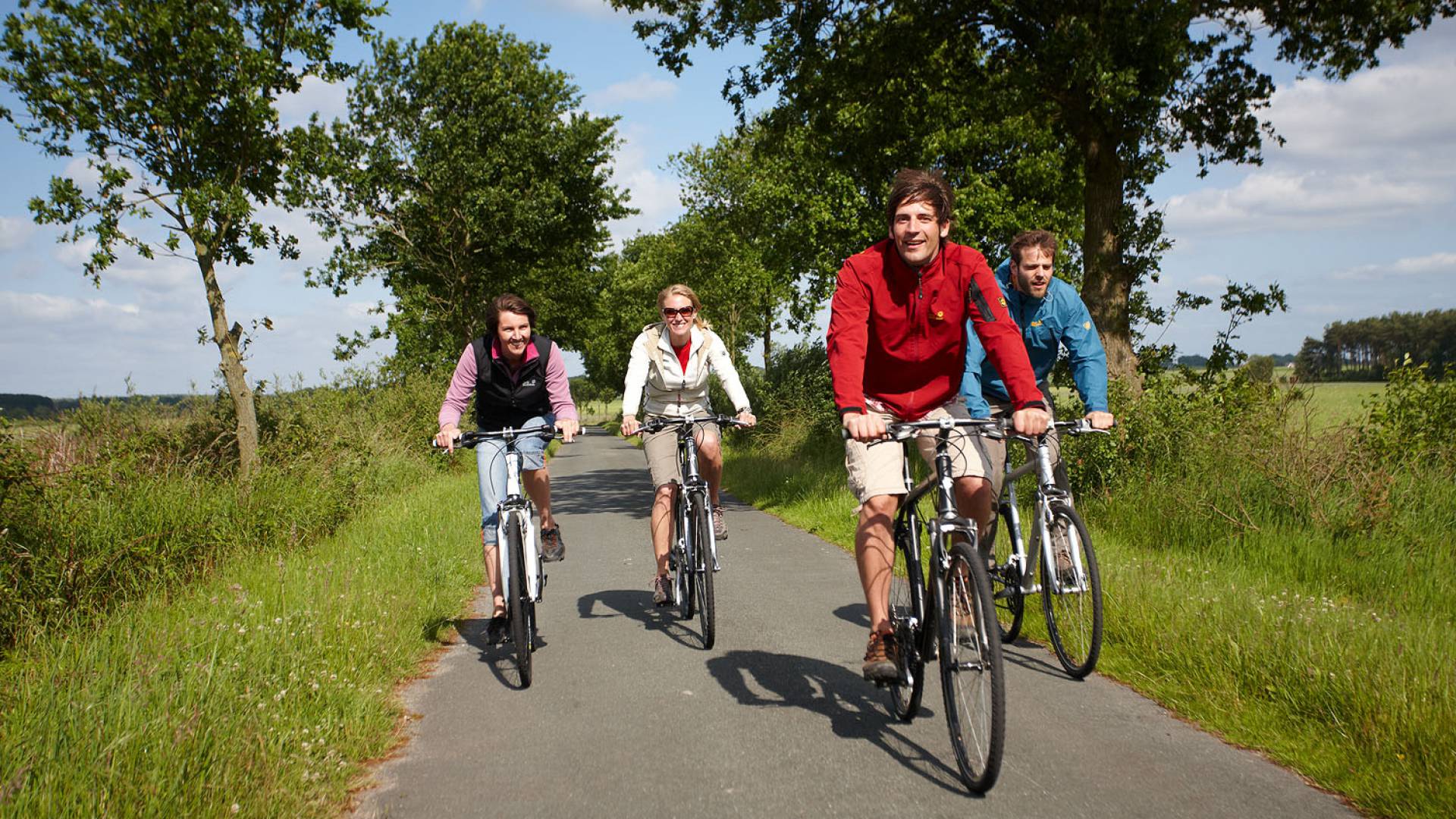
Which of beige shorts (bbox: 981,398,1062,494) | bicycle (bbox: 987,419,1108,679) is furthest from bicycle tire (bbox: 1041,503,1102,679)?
beige shorts (bbox: 981,398,1062,494)

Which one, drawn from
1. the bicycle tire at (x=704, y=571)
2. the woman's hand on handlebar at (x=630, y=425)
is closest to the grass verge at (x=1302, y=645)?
the bicycle tire at (x=704, y=571)

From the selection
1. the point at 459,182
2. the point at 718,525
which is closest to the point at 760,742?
the point at 718,525

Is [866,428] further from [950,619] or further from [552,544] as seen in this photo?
[552,544]

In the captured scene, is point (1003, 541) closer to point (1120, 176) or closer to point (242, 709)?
point (242, 709)

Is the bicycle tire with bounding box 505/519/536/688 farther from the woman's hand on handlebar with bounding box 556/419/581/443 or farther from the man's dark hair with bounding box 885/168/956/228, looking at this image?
the man's dark hair with bounding box 885/168/956/228

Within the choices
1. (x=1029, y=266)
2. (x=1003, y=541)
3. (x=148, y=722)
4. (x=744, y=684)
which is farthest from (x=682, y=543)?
(x=148, y=722)

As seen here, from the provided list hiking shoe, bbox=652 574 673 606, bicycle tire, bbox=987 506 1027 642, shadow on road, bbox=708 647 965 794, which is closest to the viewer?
shadow on road, bbox=708 647 965 794

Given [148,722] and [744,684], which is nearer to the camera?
[148,722]

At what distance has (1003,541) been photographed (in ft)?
19.3

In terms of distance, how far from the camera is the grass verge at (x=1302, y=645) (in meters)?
3.39

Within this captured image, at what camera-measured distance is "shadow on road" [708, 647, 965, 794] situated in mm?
3752

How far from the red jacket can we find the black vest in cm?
240

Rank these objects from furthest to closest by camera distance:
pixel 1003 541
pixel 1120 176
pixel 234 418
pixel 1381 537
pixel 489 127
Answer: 1. pixel 489 127
2. pixel 234 418
3. pixel 1120 176
4. pixel 1381 537
5. pixel 1003 541

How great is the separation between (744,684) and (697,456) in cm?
205
